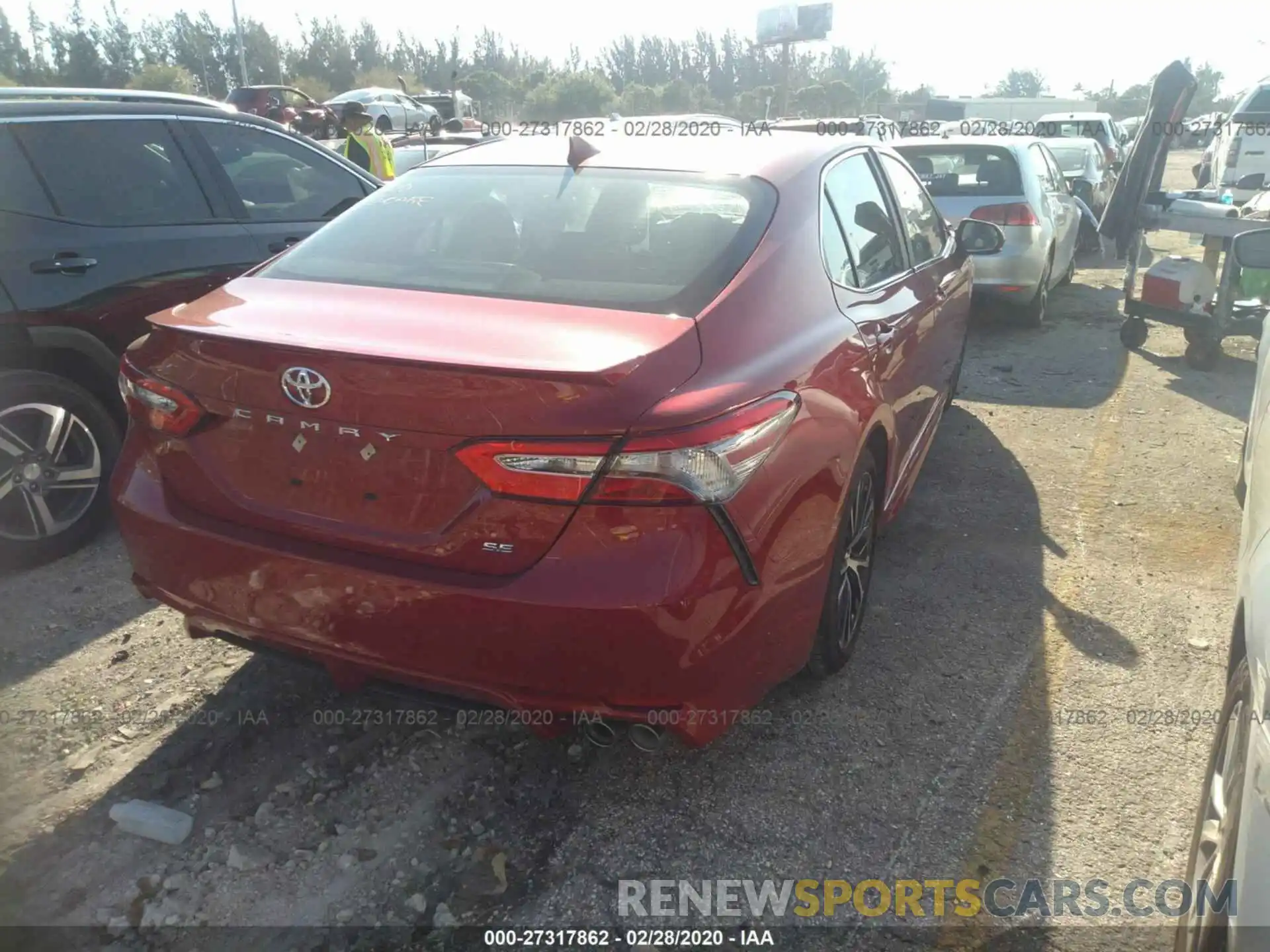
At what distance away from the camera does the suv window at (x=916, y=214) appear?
13.6 ft

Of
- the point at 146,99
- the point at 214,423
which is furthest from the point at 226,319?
the point at 146,99

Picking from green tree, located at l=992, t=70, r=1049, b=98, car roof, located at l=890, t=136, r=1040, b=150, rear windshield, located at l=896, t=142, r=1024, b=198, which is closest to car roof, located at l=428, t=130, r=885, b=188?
rear windshield, located at l=896, t=142, r=1024, b=198

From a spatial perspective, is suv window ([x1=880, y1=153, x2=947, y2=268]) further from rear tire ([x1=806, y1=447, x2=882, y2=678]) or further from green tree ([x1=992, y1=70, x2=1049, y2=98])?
green tree ([x1=992, y1=70, x2=1049, y2=98])

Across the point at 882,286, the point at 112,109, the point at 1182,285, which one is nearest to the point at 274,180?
the point at 112,109

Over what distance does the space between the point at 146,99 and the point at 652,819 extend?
409 cm

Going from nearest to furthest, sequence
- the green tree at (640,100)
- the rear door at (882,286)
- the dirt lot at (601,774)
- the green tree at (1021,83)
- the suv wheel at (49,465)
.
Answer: the dirt lot at (601,774)
the rear door at (882,286)
the suv wheel at (49,465)
the green tree at (640,100)
the green tree at (1021,83)

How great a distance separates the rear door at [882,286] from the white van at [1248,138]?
489 inches

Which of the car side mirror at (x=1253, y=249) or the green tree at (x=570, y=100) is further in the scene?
the green tree at (x=570, y=100)

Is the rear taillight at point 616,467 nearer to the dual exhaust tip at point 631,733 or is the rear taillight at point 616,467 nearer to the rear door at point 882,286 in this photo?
the dual exhaust tip at point 631,733

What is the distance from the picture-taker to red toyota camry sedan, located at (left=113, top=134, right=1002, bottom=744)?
2.12 metres

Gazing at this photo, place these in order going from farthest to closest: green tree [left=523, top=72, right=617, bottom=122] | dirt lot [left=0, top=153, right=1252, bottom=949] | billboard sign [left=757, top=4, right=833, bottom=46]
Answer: billboard sign [left=757, top=4, right=833, bottom=46] → green tree [left=523, top=72, right=617, bottom=122] → dirt lot [left=0, top=153, right=1252, bottom=949]

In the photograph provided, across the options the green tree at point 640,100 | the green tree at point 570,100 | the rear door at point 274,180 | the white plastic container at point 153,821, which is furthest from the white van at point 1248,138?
the green tree at point 640,100

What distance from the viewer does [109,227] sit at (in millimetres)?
4180

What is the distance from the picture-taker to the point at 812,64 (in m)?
87.9
